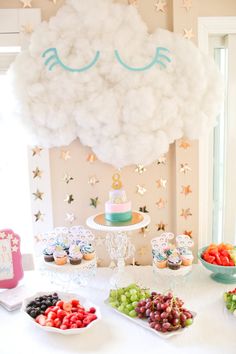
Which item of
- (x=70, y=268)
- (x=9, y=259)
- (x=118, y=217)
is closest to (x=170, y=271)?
(x=118, y=217)

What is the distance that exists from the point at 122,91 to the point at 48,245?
0.74 metres

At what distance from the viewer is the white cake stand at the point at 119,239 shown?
1.58 m

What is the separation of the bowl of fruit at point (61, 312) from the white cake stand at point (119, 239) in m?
0.23

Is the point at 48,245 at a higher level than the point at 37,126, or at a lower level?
lower

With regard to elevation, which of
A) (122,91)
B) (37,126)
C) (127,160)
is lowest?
(127,160)

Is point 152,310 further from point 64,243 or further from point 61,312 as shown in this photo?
point 64,243

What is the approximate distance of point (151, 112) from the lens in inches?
62.7

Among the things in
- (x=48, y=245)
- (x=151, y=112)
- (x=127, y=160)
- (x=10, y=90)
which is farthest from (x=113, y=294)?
(x=10, y=90)

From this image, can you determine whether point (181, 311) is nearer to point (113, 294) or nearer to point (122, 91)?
point (113, 294)

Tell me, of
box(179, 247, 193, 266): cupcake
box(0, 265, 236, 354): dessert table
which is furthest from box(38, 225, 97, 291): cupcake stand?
box(179, 247, 193, 266): cupcake

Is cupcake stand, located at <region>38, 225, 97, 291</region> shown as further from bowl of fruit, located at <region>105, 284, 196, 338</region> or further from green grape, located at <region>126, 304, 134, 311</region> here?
green grape, located at <region>126, 304, 134, 311</region>

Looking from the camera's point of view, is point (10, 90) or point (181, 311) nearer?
point (181, 311)

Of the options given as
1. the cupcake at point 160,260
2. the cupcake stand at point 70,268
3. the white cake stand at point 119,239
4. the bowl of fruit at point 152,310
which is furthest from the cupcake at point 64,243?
the cupcake at point 160,260

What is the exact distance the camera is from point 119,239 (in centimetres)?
172
